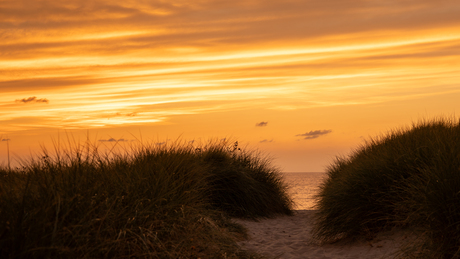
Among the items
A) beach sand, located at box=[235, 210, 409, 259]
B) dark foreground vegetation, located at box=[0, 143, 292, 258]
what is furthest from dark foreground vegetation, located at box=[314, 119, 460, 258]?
dark foreground vegetation, located at box=[0, 143, 292, 258]

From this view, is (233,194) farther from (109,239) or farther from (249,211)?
(109,239)

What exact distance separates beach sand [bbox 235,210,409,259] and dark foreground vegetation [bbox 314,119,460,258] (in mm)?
222

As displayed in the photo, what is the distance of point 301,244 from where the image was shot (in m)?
8.36

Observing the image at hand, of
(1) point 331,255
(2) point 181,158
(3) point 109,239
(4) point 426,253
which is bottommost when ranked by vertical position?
(1) point 331,255

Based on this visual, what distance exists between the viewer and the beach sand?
6695 mm

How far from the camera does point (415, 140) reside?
25.0 ft

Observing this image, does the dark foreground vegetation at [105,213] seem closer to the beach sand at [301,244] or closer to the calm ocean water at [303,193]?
the beach sand at [301,244]

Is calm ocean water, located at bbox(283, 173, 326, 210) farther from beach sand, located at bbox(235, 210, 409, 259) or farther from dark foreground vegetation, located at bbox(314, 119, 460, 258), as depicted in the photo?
dark foreground vegetation, located at bbox(314, 119, 460, 258)

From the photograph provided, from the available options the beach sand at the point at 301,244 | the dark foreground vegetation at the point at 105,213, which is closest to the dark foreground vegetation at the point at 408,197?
the beach sand at the point at 301,244

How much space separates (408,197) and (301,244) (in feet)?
9.74

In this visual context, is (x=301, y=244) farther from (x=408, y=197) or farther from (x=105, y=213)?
(x=105, y=213)

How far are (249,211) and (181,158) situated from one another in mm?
3274

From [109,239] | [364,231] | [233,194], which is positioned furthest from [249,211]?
[109,239]

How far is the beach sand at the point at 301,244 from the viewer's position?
670 cm
